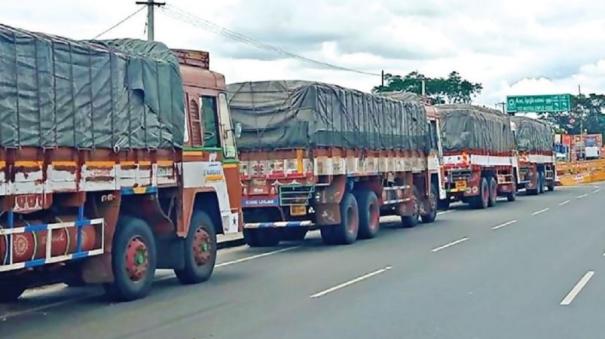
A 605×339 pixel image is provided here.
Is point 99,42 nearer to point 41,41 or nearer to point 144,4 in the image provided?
point 41,41

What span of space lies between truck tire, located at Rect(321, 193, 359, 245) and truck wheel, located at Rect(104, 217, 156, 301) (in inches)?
318

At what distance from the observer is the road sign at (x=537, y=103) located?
74312 millimetres

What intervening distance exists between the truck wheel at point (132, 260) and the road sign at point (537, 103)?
6294 centimetres

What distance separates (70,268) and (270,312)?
101 inches

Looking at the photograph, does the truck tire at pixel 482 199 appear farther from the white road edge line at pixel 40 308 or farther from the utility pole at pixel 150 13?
the white road edge line at pixel 40 308

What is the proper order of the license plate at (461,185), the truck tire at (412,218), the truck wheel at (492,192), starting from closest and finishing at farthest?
1. the truck tire at (412,218)
2. the license plate at (461,185)
3. the truck wheel at (492,192)

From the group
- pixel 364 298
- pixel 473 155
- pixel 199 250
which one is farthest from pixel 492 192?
pixel 364 298

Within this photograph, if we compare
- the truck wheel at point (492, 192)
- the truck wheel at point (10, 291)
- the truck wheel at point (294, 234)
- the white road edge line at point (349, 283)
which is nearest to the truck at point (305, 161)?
the truck wheel at point (294, 234)

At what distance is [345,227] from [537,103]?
56714mm

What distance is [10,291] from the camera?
12898 millimetres

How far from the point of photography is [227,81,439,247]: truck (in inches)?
788

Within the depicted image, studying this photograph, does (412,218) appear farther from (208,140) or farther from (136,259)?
(136,259)

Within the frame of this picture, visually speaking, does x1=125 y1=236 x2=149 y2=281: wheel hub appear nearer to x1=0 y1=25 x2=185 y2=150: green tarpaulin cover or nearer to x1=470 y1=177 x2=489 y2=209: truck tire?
x1=0 y1=25 x2=185 y2=150: green tarpaulin cover

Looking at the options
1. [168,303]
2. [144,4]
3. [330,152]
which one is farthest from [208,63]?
[144,4]
